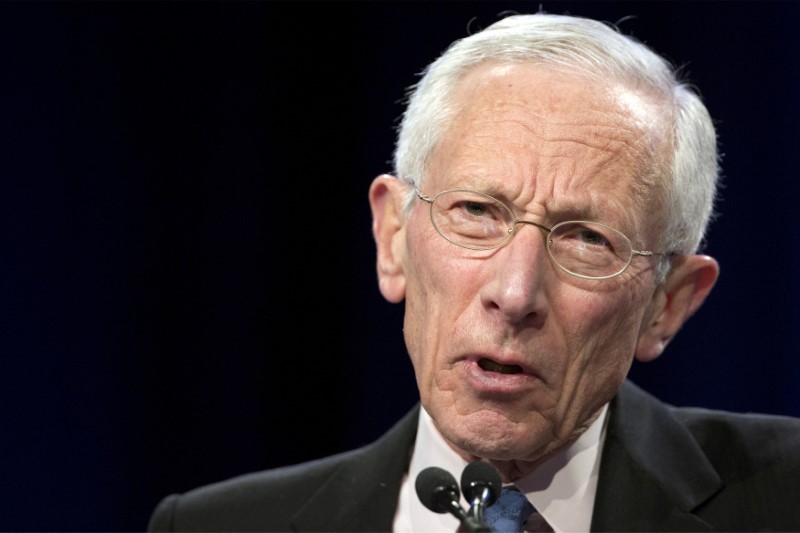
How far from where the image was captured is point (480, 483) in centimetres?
145

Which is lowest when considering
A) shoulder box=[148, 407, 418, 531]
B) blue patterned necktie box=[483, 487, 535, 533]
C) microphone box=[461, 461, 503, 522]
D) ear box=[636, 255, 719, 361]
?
shoulder box=[148, 407, 418, 531]

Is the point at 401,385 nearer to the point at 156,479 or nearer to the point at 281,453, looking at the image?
the point at 281,453

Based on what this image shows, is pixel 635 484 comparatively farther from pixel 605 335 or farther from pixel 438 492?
pixel 438 492

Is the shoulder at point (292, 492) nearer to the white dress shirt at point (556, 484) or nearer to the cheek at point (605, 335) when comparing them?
the white dress shirt at point (556, 484)

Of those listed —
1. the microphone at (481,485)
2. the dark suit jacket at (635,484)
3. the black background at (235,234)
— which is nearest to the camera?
the microphone at (481,485)

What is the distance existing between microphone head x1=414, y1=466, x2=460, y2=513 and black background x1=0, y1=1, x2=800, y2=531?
176 cm

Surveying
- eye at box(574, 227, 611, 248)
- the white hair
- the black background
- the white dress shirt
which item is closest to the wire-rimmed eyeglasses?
eye at box(574, 227, 611, 248)

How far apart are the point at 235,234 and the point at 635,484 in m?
1.75

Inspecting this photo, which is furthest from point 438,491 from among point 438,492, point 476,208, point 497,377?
point 476,208

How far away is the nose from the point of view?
1790mm

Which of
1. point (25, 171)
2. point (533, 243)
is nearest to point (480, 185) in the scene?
point (533, 243)

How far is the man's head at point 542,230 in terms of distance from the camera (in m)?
1.87

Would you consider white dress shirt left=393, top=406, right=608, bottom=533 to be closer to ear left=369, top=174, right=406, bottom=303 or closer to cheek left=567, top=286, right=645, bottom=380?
cheek left=567, top=286, right=645, bottom=380

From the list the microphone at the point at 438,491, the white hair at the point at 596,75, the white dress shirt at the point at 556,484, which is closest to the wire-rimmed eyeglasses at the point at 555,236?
the white hair at the point at 596,75
